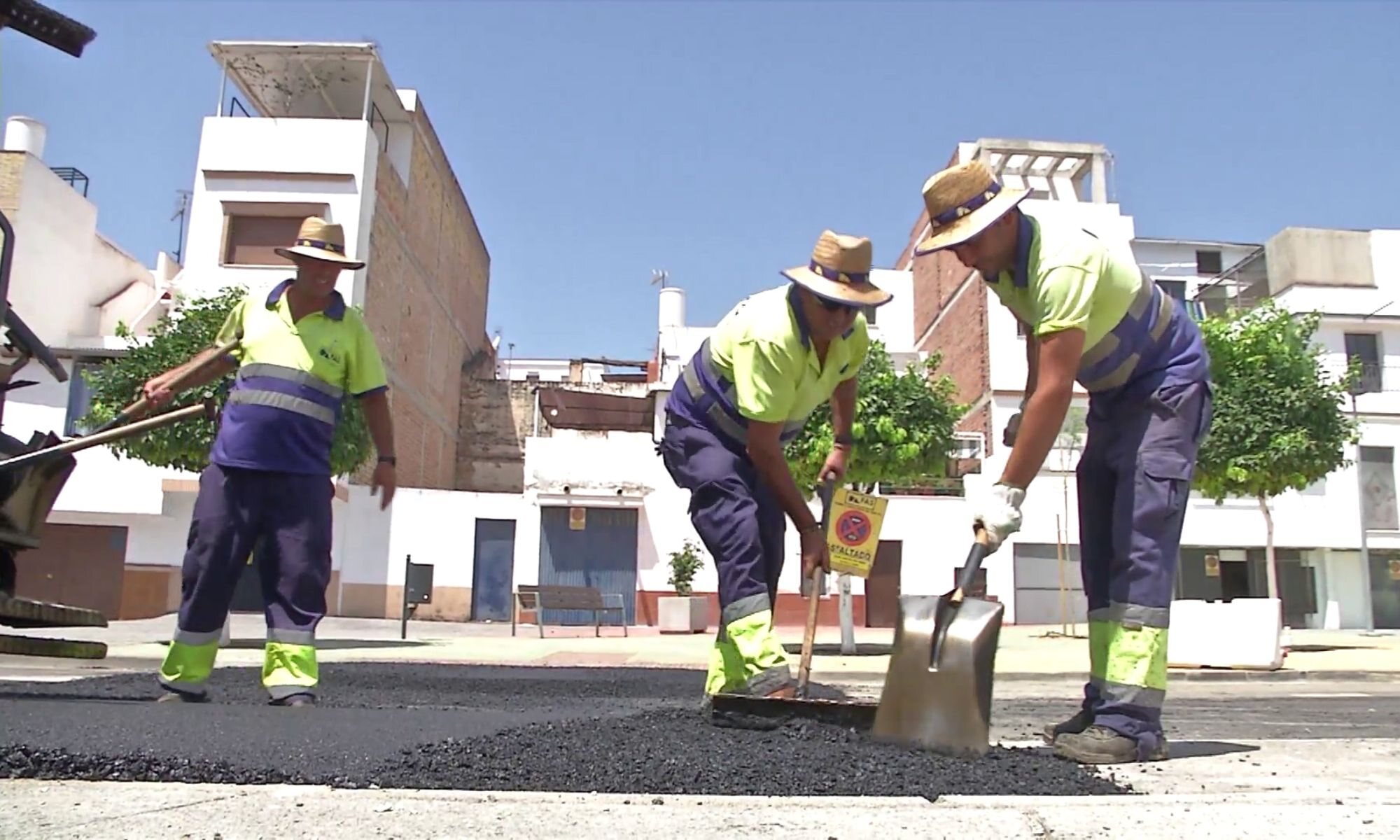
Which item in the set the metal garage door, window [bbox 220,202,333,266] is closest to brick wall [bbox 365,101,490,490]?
window [bbox 220,202,333,266]

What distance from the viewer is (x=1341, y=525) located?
2617cm

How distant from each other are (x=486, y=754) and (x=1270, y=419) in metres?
14.4

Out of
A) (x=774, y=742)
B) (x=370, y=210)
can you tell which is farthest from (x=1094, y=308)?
(x=370, y=210)

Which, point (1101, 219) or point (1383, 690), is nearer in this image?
point (1383, 690)

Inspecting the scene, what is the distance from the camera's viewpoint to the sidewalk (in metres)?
9.21

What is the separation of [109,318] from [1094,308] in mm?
26678

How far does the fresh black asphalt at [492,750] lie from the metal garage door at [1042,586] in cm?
1993

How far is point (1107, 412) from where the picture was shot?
10.4ft

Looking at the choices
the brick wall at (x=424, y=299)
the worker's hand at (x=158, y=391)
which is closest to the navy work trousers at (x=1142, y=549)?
the worker's hand at (x=158, y=391)

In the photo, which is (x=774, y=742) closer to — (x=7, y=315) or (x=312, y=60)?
(x=7, y=315)

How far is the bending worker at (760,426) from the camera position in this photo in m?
3.31

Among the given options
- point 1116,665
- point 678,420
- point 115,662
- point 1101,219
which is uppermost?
point 1101,219

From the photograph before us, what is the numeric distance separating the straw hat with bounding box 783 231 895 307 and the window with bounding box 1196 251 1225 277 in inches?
1289

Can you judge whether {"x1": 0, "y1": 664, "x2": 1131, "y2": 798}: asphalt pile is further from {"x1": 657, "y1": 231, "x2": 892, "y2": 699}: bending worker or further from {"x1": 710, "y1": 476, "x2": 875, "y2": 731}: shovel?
{"x1": 657, "y1": 231, "x2": 892, "y2": 699}: bending worker
